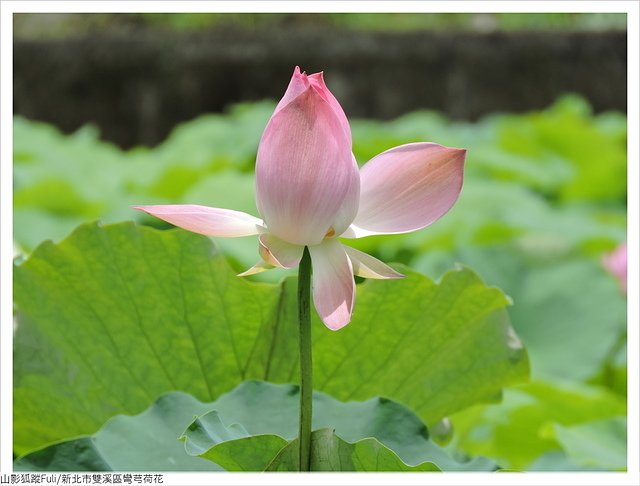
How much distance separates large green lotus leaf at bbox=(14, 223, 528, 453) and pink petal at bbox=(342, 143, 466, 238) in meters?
0.17

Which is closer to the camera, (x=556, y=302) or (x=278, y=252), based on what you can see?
(x=278, y=252)

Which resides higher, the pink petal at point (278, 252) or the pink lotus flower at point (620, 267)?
the pink lotus flower at point (620, 267)

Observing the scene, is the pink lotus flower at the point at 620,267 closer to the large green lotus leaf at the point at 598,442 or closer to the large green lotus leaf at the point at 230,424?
the large green lotus leaf at the point at 598,442

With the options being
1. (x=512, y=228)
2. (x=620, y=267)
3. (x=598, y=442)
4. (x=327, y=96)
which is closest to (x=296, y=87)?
(x=327, y=96)

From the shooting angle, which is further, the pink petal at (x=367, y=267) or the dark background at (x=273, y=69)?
the dark background at (x=273, y=69)

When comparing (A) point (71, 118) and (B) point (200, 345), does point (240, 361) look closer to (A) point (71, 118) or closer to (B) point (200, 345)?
(B) point (200, 345)

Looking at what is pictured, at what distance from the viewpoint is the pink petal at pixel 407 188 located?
39cm

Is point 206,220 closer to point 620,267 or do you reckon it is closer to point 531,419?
point 531,419

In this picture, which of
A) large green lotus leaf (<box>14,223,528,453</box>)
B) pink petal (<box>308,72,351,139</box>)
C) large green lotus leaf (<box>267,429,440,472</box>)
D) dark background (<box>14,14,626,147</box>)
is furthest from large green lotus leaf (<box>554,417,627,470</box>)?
dark background (<box>14,14,626,147</box>)

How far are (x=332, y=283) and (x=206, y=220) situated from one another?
0.06 meters

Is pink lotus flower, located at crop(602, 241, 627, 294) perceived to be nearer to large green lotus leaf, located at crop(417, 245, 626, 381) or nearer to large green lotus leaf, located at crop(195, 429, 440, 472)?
large green lotus leaf, located at crop(417, 245, 626, 381)

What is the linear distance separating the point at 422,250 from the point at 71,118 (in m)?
1.70

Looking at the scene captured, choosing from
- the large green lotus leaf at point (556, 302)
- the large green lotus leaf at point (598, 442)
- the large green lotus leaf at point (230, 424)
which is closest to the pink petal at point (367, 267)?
the large green lotus leaf at point (230, 424)

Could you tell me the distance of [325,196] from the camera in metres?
0.37
